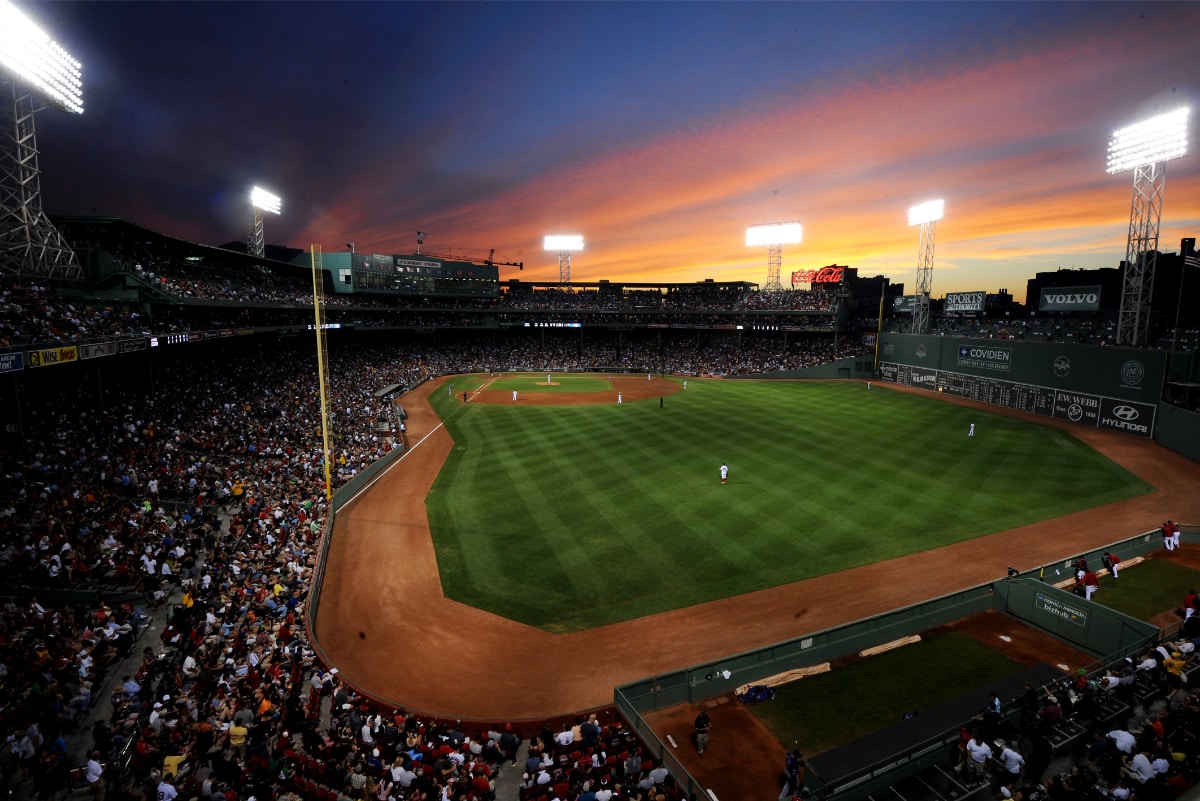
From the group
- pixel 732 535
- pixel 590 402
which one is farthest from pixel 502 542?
pixel 590 402

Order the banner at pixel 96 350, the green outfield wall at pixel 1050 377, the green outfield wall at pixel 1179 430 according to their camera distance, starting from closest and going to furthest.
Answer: the banner at pixel 96 350 → the green outfield wall at pixel 1179 430 → the green outfield wall at pixel 1050 377

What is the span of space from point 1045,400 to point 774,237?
39.5 m

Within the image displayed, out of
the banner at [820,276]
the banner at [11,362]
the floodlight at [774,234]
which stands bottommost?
the banner at [11,362]

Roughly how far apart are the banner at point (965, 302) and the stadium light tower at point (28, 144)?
63327mm

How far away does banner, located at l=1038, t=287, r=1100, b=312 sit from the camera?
4006cm

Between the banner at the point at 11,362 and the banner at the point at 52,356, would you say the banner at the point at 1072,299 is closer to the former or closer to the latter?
the banner at the point at 52,356

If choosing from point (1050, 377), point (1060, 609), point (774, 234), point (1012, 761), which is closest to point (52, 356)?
point (1012, 761)

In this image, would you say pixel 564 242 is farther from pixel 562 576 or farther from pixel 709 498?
pixel 562 576

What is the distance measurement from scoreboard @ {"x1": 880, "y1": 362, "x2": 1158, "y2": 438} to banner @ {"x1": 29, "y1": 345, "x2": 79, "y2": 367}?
50.7 metres

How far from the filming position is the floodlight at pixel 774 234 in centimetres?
7038

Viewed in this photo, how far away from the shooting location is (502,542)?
19.5m

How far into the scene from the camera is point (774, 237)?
71.6 metres

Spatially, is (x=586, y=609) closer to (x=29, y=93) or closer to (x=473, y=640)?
(x=473, y=640)

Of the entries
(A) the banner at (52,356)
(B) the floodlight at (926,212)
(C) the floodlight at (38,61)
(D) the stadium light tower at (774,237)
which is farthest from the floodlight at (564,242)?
(A) the banner at (52,356)
